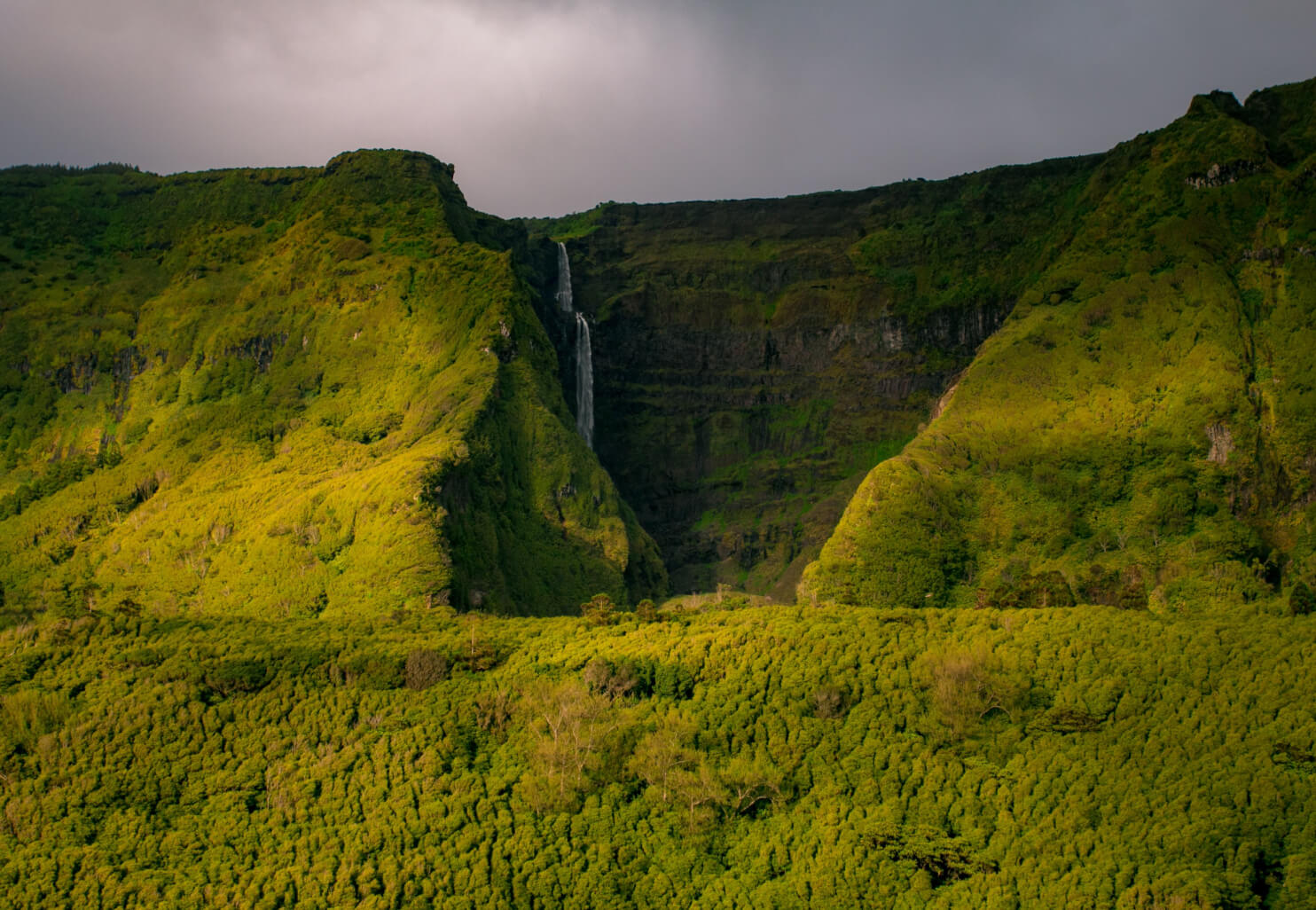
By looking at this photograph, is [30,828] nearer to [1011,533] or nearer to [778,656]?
[778,656]

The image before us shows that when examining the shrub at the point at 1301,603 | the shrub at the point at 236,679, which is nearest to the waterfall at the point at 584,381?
the shrub at the point at 236,679

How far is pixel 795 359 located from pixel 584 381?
2972 centimetres

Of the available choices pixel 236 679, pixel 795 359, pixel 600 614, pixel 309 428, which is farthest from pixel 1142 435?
pixel 309 428

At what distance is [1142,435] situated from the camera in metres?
126

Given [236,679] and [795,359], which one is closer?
[236,679]

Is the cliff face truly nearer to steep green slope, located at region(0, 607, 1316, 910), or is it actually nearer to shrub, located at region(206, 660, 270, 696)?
steep green slope, located at region(0, 607, 1316, 910)

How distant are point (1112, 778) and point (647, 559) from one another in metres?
84.7

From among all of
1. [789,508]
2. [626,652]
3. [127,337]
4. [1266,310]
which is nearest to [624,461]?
[789,508]

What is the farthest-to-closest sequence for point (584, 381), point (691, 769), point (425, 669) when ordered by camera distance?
point (584, 381) < point (425, 669) < point (691, 769)

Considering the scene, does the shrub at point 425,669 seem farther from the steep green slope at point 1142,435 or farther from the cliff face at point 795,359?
the cliff face at point 795,359

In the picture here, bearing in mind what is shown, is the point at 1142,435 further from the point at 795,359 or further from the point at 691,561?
the point at 795,359

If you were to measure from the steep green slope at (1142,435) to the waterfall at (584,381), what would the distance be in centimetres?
5864

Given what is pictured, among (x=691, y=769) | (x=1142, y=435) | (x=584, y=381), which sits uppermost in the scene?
(x=584, y=381)

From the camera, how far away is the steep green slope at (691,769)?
66688mm
